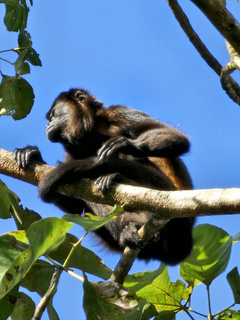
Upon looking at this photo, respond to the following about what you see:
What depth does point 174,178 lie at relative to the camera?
17.5ft

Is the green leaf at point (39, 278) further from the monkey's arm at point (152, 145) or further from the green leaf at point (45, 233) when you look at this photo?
the monkey's arm at point (152, 145)

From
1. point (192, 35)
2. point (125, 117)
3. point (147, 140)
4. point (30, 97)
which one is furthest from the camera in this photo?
point (125, 117)

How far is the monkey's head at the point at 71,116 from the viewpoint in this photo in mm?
5809

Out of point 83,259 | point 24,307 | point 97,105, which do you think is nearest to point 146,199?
point 83,259

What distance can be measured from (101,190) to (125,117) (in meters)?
2.15

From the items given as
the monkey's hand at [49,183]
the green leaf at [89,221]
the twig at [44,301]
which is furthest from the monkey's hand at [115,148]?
the twig at [44,301]

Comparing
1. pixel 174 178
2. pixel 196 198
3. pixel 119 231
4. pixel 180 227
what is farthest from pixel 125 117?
pixel 196 198

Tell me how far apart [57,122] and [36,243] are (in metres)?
3.47

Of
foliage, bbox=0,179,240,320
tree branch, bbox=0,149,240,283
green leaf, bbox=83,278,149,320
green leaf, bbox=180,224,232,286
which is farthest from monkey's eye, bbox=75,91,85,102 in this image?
green leaf, bbox=83,278,149,320

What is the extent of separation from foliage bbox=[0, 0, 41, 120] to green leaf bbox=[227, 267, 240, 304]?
181 cm

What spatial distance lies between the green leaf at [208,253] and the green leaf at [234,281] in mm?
156

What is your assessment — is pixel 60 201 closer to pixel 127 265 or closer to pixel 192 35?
pixel 127 265

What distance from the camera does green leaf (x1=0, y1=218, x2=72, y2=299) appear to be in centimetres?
260

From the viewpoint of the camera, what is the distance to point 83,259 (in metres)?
3.19
